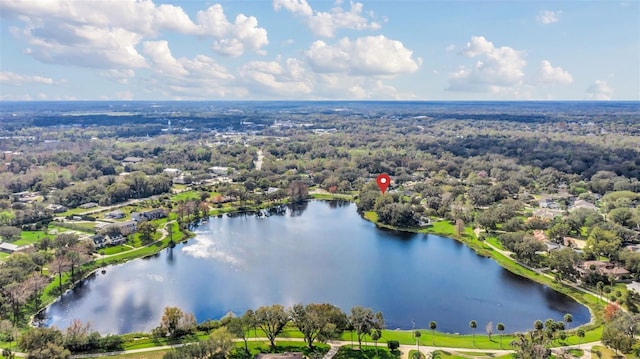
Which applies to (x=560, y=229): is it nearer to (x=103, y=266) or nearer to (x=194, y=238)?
(x=194, y=238)

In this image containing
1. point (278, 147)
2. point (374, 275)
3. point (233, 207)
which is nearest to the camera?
point (374, 275)

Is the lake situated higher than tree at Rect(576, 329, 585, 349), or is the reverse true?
tree at Rect(576, 329, 585, 349)

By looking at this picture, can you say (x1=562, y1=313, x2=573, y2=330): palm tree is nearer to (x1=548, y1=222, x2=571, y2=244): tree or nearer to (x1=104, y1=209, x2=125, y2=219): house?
(x1=548, y1=222, x2=571, y2=244): tree

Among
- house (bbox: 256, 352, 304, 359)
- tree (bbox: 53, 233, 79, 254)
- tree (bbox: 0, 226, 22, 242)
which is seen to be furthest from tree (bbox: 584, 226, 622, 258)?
tree (bbox: 0, 226, 22, 242)

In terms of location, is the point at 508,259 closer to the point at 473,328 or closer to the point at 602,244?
the point at 602,244

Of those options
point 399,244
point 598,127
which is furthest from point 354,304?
point 598,127

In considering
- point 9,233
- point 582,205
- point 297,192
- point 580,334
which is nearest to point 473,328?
point 580,334
